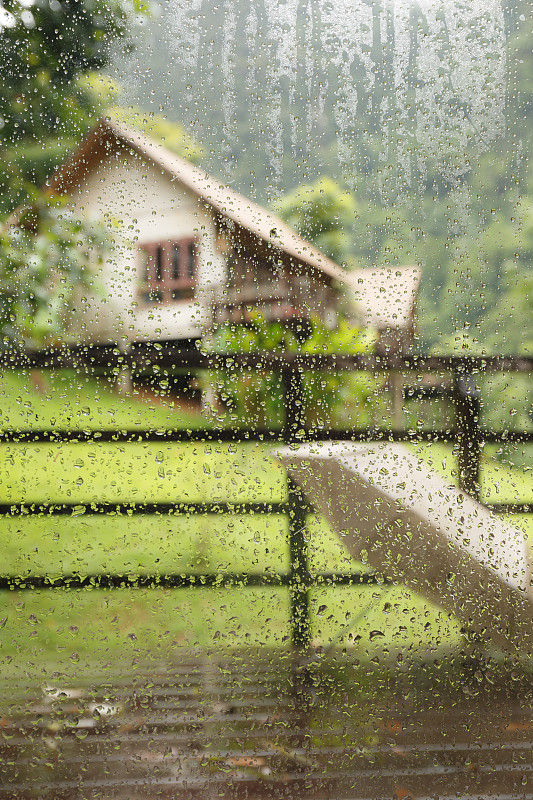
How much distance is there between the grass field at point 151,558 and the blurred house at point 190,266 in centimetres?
19

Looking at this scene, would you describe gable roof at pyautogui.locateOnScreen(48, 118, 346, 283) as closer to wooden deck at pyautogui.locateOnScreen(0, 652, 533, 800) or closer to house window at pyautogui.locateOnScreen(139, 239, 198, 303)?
house window at pyautogui.locateOnScreen(139, 239, 198, 303)

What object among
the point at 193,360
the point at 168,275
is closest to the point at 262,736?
the point at 193,360

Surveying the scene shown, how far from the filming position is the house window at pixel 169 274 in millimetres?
869

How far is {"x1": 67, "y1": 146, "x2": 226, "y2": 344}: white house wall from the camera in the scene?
854 mm

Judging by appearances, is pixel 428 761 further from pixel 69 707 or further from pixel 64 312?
pixel 64 312

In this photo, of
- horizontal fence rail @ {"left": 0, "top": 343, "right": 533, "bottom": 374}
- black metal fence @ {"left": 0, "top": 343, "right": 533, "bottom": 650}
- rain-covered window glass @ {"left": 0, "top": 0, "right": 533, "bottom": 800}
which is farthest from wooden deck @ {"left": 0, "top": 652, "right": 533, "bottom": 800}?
horizontal fence rail @ {"left": 0, "top": 343, "right": 533, "bottom": 374}

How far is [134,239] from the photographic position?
864 millimetres

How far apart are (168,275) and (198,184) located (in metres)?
0.14

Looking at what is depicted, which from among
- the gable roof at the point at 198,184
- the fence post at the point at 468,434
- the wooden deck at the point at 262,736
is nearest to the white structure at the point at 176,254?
the gable roof at the point at 198,184

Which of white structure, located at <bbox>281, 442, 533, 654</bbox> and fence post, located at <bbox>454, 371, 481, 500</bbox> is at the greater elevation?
fence post, located at <bbox>454, 371, 481, 500</bbox>

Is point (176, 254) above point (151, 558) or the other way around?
above

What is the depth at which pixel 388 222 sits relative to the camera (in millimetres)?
849

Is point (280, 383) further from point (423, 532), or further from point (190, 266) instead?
point (423, 532)

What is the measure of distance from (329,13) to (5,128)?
51 cm
